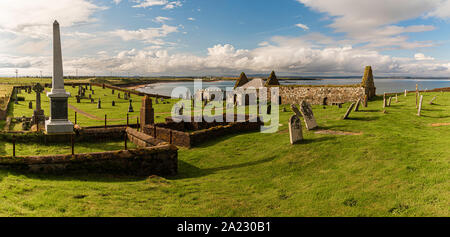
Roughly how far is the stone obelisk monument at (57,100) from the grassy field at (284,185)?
7.30m

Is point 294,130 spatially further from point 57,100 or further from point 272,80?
point 272,80

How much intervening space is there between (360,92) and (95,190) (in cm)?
3273

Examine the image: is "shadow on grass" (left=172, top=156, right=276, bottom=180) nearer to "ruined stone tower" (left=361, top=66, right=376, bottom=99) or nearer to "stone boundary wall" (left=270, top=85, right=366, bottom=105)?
"stone boundary wall" (left=270, top=85, right=366, bottom=105)

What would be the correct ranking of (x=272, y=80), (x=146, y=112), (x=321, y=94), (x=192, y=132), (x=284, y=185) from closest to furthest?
(x=284, y=185)
(x=192, y=132)
(x=146, y=112)
(x=321, y=94)
(x=272, y=80)

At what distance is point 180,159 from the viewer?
549 inches

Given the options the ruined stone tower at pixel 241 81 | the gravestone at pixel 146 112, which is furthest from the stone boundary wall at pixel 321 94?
the gravestone at pixel 146 112

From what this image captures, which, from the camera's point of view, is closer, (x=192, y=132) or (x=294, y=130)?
(x=294, y=130)

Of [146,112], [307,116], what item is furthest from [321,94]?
[146,112]

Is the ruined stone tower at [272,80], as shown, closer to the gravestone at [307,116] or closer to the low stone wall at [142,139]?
the gravestone at [307,116]

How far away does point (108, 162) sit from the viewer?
1026 centimetres

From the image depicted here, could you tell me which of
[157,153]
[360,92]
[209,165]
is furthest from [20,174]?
[360,92]

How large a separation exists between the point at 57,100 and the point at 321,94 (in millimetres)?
31097

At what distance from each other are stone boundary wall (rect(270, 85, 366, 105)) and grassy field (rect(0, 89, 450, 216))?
822 inches
